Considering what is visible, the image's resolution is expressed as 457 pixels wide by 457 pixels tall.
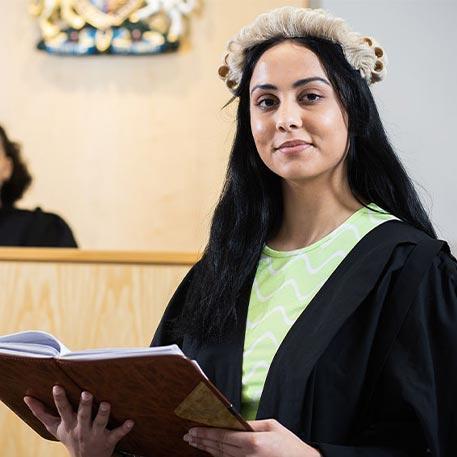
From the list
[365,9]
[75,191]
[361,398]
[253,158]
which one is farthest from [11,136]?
[361,398]

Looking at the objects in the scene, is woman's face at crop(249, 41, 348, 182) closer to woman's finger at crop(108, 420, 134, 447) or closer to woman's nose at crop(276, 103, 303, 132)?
woman's nose at crop(276, 103, 303, 132)

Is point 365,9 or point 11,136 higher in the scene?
point 365,9

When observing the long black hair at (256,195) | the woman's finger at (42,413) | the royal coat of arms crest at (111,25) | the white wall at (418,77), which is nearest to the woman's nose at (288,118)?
the long black hair at (256,195)

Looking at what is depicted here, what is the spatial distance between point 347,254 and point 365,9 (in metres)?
1.39

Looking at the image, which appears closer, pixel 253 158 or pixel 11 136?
pixel 253 158

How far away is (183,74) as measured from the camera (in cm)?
340

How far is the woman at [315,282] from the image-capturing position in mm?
1520

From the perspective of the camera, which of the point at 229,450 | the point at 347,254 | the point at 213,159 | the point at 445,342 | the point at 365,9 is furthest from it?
the point at 213,159

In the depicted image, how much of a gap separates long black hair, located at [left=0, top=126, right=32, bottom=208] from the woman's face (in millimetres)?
1848

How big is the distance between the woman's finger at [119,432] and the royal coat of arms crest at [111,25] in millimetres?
2110

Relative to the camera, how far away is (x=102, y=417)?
1527mm

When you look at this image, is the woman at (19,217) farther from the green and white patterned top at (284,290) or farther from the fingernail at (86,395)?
the fingernail at (86,395)

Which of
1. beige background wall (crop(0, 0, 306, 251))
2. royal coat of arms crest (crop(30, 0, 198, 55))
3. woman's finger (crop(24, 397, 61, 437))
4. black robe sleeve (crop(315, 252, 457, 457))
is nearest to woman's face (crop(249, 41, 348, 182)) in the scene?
black robe sleeve (crop(315, 252, 457, 457))

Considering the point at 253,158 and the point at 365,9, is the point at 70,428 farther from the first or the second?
the point at 365,9
